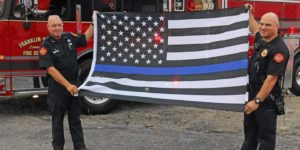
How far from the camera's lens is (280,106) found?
4648 mm

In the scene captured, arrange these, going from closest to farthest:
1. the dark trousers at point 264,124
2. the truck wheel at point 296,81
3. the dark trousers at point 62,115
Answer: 1. the dark trousers at point 264,124
2. the dark trousers at point 62,115
3. the truck wheel at point 296,81

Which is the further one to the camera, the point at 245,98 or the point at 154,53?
the point at 154,53

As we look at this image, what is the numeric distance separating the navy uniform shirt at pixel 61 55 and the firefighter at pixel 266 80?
2.05 meters

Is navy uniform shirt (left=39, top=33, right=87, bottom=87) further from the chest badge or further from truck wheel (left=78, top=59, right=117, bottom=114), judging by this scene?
truck wheel (left=78, top=59, right=117, bottom=114)

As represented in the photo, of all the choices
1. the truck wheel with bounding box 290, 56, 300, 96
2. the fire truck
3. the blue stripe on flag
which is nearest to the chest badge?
the blue stripe on flag

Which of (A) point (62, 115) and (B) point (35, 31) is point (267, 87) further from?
(B) point (35, 31)

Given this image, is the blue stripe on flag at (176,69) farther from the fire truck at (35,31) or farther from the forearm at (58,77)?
the fire truck at (35,31)

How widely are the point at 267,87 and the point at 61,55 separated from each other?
233cm

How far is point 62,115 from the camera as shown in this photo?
18.3ft

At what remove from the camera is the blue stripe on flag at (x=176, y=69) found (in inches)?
203

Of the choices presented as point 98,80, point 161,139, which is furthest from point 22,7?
point 161,139

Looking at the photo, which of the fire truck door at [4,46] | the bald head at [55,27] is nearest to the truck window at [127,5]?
the fire truck door at [4,46]

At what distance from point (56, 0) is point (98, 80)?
2652mm

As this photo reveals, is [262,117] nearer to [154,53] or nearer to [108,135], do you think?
[154,53]
